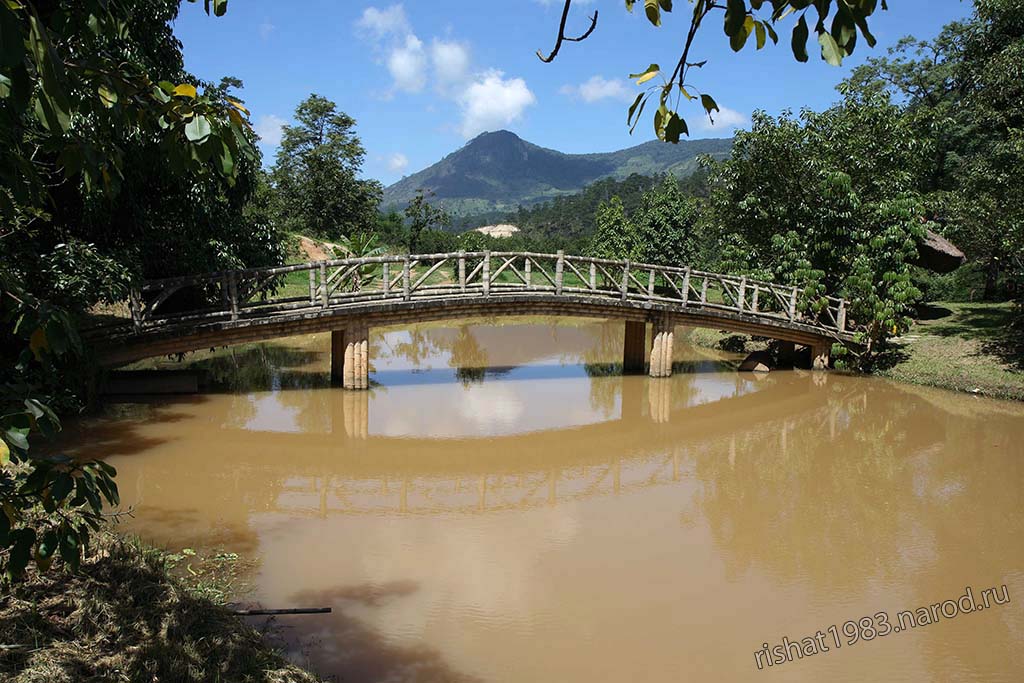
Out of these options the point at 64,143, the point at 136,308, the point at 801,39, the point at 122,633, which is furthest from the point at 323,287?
the point at 801,39

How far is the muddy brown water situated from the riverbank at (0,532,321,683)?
571 millimetres

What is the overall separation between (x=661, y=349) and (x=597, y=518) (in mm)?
7101

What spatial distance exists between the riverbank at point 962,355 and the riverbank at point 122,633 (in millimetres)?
13007

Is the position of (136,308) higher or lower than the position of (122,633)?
higher

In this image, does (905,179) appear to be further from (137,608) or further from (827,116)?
(137,608)

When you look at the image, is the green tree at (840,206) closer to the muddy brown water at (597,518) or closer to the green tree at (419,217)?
the muddy brown water at (597,518)

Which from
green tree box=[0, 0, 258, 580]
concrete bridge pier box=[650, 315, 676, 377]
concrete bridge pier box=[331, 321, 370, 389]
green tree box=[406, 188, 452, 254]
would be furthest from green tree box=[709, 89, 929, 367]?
green tree box=[406, 188, 452, 254]

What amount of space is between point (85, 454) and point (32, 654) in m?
5.49

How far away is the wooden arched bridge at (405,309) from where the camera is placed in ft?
33.5

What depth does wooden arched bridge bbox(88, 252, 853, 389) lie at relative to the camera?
1021 centimetres

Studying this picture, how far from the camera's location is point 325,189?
29.6 meters

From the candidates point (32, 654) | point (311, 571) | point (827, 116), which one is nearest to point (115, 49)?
point (311, 571)

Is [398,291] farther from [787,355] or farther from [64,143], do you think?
[64,143]

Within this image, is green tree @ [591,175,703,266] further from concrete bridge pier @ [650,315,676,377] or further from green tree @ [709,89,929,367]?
concrete bridge pier @ [650,315,676,377]
